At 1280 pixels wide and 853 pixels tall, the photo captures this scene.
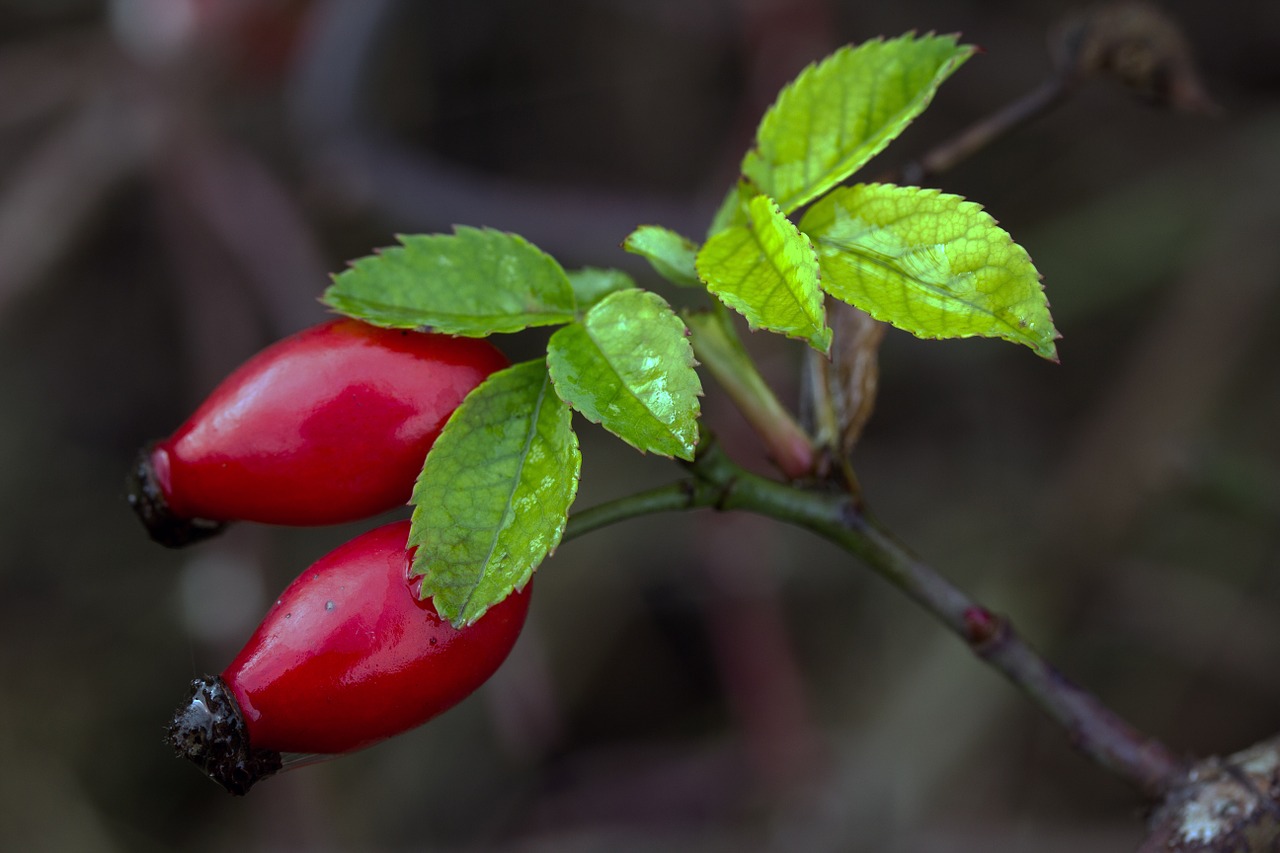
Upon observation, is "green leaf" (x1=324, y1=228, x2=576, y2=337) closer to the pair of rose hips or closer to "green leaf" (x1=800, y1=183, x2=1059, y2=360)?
the pair of rose hips

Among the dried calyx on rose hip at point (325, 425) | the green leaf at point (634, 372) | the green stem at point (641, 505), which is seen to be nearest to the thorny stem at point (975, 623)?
the green stem at point (641, 505)

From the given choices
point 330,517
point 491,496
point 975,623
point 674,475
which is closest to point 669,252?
point 491,496

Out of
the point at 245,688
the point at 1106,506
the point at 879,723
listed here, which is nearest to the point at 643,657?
the point at 879,723

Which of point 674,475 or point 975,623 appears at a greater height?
point 975,623

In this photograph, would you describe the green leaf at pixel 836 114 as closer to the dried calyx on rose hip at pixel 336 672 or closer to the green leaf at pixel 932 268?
the green leaf at pixel 932 268

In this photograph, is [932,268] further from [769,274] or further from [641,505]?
[641,505]

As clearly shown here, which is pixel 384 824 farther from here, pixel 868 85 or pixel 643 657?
pixel 868 85

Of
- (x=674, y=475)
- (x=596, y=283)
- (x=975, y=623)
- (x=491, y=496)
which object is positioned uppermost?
(x=596, y=283)
